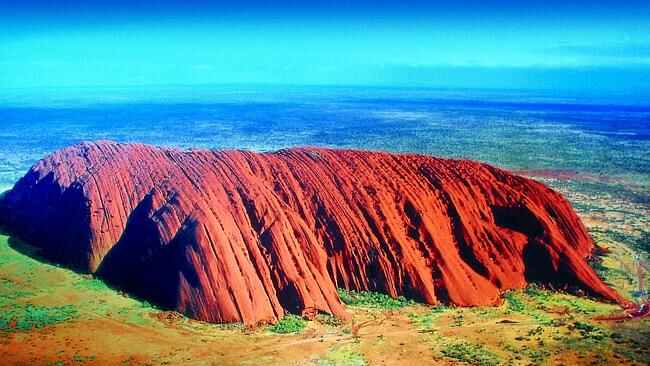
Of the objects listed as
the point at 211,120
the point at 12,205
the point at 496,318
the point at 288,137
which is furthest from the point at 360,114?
the point at 496,318

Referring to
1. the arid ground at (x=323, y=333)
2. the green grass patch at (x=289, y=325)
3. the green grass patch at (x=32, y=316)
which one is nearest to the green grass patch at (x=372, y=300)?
the arid ground at (x=323, y=333)

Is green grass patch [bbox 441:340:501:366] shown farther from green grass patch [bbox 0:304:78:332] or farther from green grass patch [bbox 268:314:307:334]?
green grass patch [bbox 0:304:78:332]

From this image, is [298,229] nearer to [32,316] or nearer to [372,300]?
[372,300]

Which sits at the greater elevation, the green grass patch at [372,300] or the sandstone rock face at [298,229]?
the sandstone rock face at [298,229]

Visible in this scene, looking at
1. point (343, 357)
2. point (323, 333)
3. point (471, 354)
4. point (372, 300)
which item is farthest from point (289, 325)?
point (471, 354)

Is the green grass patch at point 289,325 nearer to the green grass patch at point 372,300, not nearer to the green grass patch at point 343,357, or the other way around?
the green grass patch at point 343,357
